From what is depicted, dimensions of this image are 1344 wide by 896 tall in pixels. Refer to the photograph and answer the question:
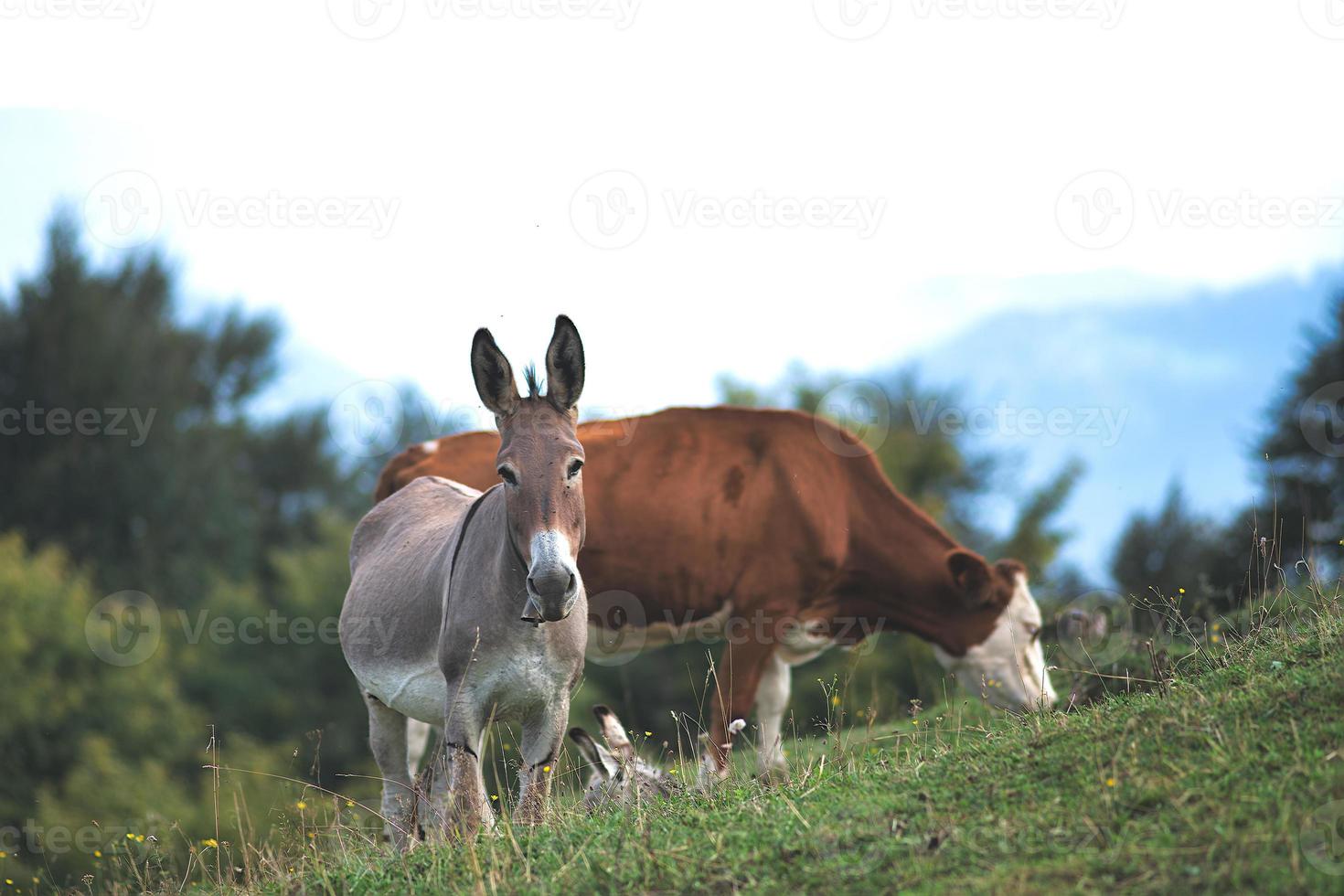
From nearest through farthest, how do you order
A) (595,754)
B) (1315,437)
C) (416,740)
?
(595,754) → (416,740) → (1315,437)

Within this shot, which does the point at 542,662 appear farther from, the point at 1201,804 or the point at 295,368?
the point at 295,368

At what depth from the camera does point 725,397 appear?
143ft

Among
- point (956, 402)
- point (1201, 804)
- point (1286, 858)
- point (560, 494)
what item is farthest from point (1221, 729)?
point (956, 402)

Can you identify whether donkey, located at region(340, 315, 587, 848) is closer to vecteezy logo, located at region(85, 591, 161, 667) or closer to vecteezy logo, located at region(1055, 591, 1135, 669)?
vecteezy logo, located at region(1055, 591, 1135, 669)

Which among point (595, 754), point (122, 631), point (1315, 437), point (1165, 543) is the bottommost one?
point (1165, 543)

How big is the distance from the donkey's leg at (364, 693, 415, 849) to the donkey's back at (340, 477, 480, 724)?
142mm

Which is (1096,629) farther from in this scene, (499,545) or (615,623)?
(499,545)

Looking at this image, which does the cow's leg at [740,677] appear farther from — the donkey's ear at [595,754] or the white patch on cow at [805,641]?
the donkey's ear at [595,754]

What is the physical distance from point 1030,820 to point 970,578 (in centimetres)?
653

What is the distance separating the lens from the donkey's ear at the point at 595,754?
24.4 feet

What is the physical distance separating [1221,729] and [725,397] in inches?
1518

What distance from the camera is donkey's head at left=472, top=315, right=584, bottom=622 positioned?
550 centimetres

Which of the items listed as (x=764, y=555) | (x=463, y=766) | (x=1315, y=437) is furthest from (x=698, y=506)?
(x=1315, y=437)

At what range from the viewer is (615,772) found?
7094 millimetres
